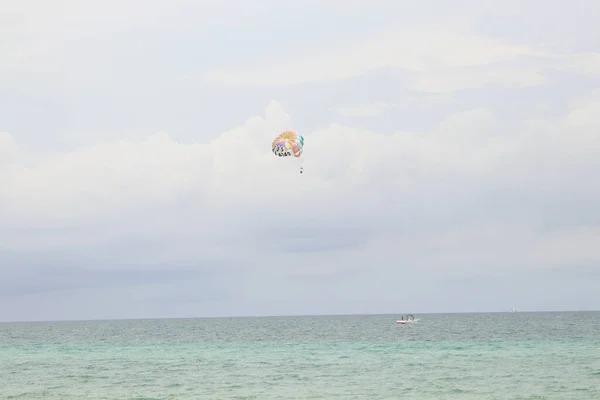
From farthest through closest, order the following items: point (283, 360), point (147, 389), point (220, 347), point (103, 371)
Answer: point (220, 347) < point (283, 360) < point (103, 371) < point (147, 389)

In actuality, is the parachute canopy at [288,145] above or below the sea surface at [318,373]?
above

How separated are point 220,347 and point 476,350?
28.3m

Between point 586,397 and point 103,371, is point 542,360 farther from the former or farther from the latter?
point 103,371

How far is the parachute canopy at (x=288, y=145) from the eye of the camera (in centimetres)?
5675

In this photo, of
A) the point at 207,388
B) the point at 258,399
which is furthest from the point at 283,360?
the point at 258,399

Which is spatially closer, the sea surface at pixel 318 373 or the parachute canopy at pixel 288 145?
the sea surface at pixel 318 373

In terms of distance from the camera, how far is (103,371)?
5572cm

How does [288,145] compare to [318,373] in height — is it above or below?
above

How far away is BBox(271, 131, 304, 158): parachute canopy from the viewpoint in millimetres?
56750

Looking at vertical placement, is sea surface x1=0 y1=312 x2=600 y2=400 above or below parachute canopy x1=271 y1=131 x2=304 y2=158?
below

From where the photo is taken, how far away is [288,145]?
56938 mm

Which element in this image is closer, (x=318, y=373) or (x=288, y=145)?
(x=318, y=373)

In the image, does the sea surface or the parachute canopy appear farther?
the parachute canopy

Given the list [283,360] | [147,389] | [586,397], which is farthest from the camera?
[283,360]
